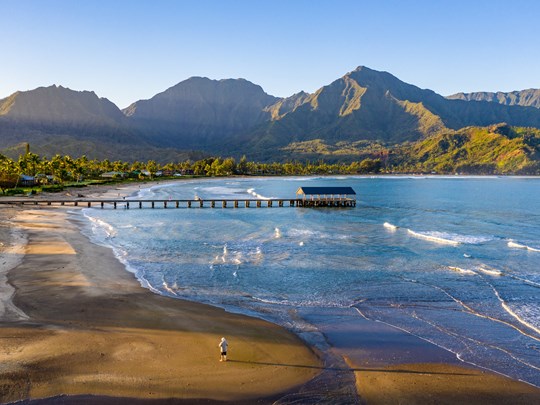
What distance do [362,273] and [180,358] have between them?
19498mm

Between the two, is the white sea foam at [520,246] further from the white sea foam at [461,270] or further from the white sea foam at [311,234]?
the white sea foam at [311,234]

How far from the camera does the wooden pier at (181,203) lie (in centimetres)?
8103

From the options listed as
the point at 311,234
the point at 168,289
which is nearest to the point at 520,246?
the point at 311,234

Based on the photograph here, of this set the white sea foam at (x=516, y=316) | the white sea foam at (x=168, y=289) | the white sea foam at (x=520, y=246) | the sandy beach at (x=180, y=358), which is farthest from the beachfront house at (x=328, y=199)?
the sandy beach at (x=180, y=358)

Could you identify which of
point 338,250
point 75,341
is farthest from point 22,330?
point 338,250

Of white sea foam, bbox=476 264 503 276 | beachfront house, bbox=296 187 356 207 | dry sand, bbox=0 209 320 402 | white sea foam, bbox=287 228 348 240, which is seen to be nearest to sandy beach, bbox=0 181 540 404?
dry sand, bbox=0 209 320 402

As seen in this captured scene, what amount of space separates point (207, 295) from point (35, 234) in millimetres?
28301

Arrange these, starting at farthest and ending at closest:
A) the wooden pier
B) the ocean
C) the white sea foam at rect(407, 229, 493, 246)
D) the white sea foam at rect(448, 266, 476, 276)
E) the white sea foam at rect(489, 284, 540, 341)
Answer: the wooden pier → the white sea foam at rect(407, 229, 493, 246) → the white sea foam at rect(448, 266, 476, 276) → the white sea foam at rect(489, 284, 540, 341) → the ocean

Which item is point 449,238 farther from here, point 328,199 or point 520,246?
point 328,199

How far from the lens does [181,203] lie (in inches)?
3615

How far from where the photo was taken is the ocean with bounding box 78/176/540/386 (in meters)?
23.0

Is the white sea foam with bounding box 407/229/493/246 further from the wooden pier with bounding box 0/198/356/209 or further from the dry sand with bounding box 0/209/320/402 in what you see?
the wooden pier with bounding box 0/198/356/209

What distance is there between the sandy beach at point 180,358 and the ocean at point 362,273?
1524 mm

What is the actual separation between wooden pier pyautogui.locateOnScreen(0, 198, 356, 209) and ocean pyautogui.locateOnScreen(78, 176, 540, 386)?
16057mm
